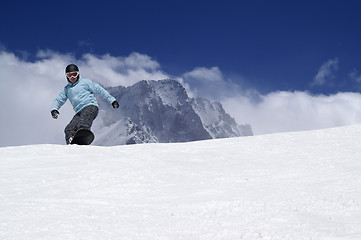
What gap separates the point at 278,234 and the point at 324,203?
1156 mm

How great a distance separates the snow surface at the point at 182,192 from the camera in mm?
3416

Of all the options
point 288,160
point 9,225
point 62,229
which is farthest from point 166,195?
point 288,160

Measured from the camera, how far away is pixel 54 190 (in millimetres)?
4734

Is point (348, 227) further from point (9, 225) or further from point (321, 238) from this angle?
point (9, 225)

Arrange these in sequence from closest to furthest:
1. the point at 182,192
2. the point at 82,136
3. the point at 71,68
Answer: the point at 182,192, the point at 82,136, the point at 71,68

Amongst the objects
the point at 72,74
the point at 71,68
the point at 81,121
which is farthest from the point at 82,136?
the point at 71,68

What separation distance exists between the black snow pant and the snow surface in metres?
1.74

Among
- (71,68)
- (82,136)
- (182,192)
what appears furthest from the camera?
(71,68)

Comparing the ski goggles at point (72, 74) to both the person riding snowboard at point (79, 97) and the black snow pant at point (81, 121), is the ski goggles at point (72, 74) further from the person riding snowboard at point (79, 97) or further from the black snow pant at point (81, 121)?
the black snow pant at point (81, 121)

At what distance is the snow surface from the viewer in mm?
3416

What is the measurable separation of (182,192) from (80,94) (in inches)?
224

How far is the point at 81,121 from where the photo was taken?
30.3 feet

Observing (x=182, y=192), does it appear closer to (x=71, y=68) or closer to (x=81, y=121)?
(x=81, y=121)

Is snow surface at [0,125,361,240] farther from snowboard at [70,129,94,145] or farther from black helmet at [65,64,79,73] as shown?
black helmet at [65,64,79,73]
